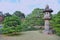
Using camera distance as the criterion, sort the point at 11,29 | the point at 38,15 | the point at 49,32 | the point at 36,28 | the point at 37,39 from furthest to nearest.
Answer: the point at 38,15 < the point at 36,28 < the point at 49,32 < the point at 11,29 < the point at 37,39

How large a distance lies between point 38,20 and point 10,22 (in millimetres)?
6617

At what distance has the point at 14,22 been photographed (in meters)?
12.5

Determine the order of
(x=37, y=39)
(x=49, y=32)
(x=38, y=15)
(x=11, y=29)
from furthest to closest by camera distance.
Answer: (x=38, y=15) < (x=49, y=32) < (x=11, y=29) < (x=37, y=39)

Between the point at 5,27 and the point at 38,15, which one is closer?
the point at 5,27

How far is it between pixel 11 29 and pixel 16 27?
1.54ft

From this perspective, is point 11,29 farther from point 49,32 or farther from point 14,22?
point 49,32

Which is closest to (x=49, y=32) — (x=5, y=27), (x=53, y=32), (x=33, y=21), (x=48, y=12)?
(x=53, y=32)

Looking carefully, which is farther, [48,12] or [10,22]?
[48,12]

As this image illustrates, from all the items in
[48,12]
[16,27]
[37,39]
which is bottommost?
[37,39]

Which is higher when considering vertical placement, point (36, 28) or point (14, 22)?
point (14, 22)

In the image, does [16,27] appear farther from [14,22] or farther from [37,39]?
[37,39]

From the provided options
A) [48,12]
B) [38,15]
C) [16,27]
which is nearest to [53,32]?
[48,12]

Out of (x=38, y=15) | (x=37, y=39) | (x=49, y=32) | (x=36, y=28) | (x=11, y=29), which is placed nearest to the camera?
(x=37, y=39)

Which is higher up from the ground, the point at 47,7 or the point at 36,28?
the point at 47,7
